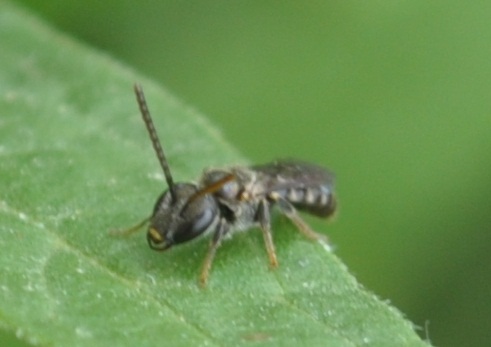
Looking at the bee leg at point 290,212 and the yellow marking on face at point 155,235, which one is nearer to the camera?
the yellow marking on face at point 155,235

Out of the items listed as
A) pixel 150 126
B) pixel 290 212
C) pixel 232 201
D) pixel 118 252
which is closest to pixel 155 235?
pixel 118 252

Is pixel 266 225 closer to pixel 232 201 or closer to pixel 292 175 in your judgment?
pixel 232 201

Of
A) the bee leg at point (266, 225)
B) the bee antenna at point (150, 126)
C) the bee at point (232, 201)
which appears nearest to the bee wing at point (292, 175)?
the bee at point (232, 201)

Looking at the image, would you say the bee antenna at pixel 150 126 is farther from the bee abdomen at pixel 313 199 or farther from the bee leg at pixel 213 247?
the bee abdomen at pixel 313 199

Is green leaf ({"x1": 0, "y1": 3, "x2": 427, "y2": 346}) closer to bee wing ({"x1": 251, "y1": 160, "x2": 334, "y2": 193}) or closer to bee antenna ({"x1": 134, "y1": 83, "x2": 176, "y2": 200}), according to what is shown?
bee wing ({"x1": 251, "y1": 160, "x2": 334, "y2": 193})

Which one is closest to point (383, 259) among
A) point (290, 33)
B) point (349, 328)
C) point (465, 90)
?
point (465, 90)

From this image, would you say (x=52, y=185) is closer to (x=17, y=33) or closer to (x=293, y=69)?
(x=17, y=33)

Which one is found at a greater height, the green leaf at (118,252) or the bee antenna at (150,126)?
the bee antenna at (150,126)
